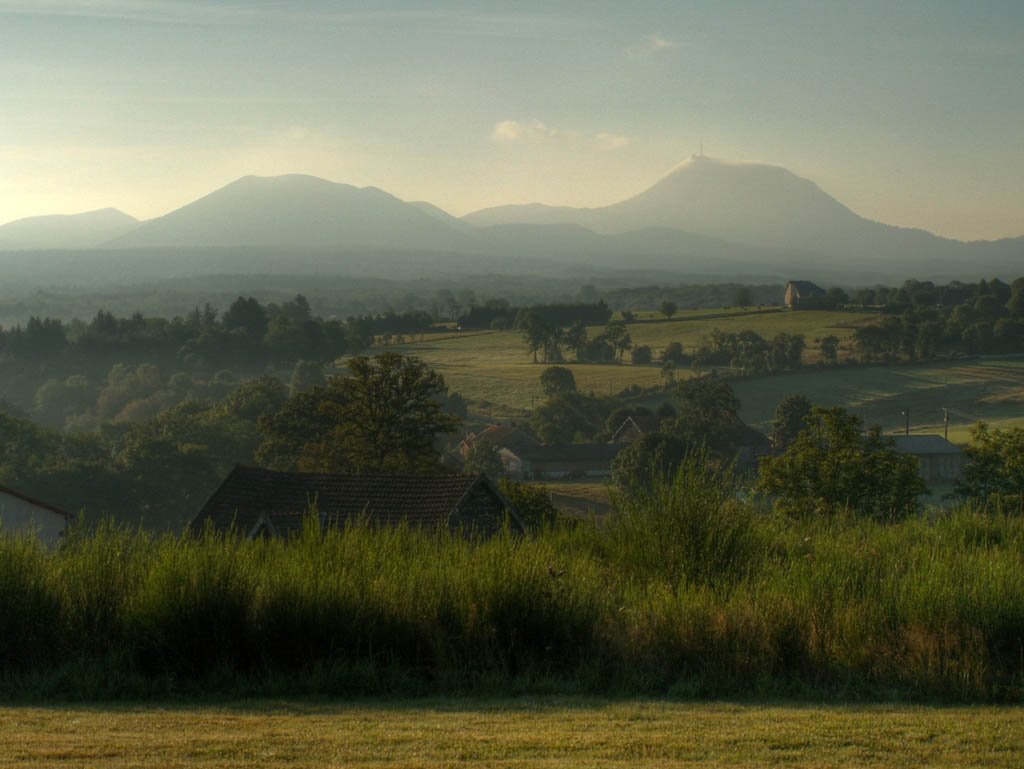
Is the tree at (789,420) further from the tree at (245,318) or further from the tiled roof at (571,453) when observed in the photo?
the tree at (245,318)

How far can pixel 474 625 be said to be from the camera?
9125 mm

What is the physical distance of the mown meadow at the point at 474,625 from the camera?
8.45 meters

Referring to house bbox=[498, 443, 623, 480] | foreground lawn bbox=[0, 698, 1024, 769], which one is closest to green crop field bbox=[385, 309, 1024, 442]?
house bbox=[498, 443, 623, 480]

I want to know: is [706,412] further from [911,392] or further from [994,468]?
[994,468]

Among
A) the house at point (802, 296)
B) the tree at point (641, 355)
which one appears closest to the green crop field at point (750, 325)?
the tree at point (641, 355)

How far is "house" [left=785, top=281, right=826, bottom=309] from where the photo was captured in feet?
342

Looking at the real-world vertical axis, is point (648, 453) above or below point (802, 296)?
below

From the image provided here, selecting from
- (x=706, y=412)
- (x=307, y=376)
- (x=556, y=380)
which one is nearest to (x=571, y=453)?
(x=706, y=412)

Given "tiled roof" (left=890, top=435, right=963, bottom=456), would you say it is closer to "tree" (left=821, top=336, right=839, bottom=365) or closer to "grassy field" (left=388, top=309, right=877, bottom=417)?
"grassy field" (left=388, top=309, right=877, bottom=417)

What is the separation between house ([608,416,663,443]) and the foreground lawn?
171 feet

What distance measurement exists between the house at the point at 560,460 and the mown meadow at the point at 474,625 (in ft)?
150

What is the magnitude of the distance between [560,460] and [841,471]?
95.5 feet

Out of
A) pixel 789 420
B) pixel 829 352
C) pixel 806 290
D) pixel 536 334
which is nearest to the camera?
pixel 789 420

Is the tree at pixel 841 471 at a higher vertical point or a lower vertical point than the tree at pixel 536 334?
lower
